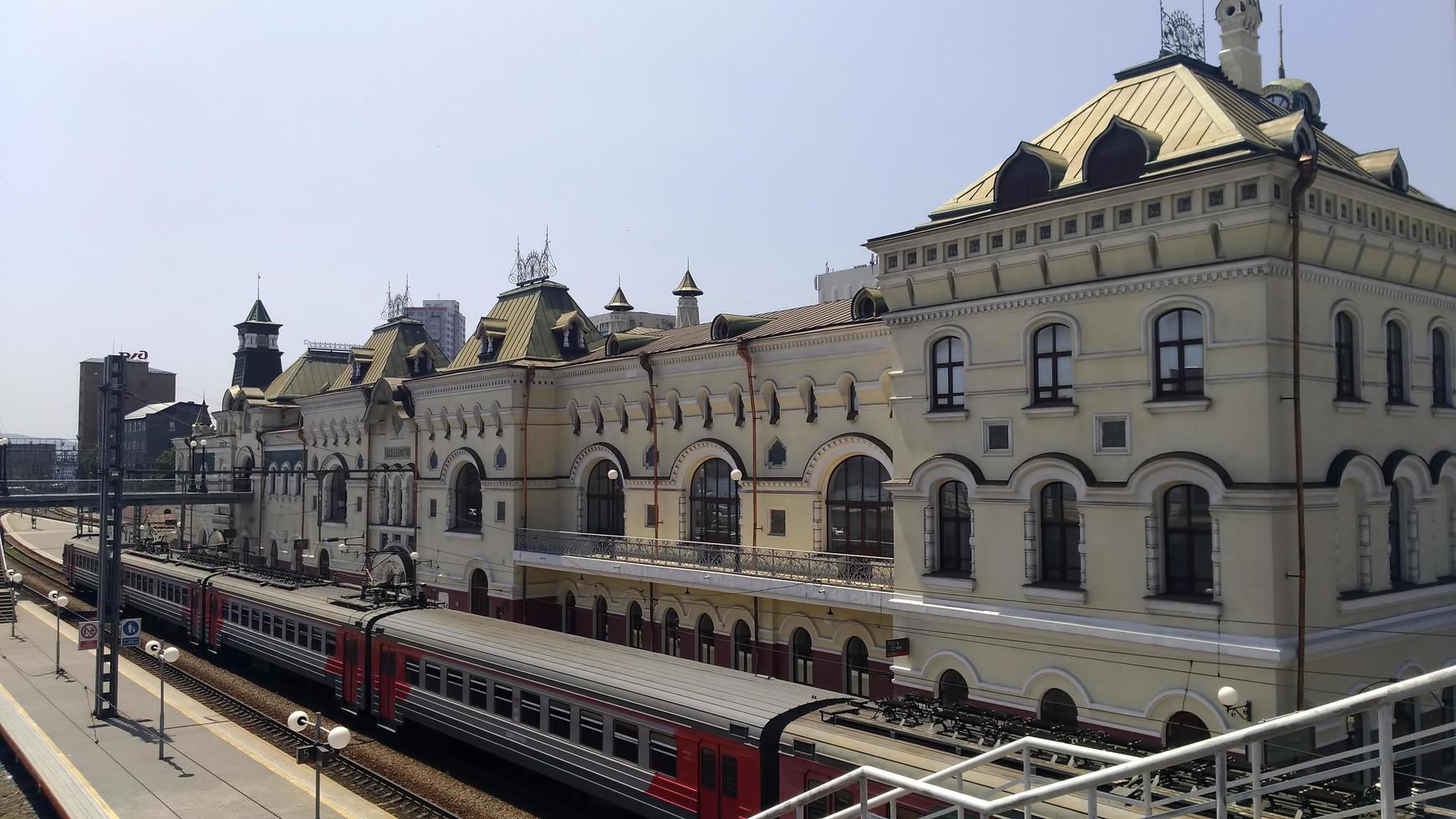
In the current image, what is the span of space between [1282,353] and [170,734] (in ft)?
83.3

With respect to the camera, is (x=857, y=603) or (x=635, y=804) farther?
(x=857, y=603)

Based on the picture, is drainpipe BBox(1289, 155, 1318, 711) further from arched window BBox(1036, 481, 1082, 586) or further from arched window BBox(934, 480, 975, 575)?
arched window BBox(934, 480, 975, 575)

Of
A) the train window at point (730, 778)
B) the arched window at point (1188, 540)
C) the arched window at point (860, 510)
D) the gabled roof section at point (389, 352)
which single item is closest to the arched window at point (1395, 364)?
the arched window at point (1188, 540)

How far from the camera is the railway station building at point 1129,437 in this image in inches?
603

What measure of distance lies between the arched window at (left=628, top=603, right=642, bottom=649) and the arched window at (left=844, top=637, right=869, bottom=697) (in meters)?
7.65

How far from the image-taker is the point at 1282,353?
15.3 m

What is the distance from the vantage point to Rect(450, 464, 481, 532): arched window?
1391 inches

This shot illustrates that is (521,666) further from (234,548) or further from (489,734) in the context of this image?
(234,548)

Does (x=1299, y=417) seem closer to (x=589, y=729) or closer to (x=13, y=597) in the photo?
(x=589, y=729)

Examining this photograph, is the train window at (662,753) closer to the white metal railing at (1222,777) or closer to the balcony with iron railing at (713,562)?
the white metal railing at (1222,777)

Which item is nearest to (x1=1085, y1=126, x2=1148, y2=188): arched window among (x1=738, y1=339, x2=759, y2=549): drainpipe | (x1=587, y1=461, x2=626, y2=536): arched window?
(x1=738, y1=339, x2=759, y2=549): drainpipe

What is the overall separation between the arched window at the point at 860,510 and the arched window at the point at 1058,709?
21.3 feet

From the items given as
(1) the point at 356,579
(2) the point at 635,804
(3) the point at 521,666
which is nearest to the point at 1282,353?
(2) the point at 635,804

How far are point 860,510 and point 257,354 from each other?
44129mm
